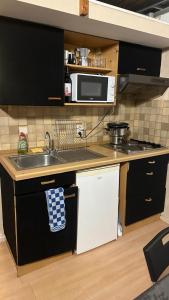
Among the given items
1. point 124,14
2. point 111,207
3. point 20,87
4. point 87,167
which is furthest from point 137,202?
point 124,14

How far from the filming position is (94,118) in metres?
2.52

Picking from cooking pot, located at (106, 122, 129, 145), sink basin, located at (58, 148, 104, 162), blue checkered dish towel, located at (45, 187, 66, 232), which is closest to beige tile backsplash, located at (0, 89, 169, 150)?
cooking pot, located at (106, 122, 129, 145)

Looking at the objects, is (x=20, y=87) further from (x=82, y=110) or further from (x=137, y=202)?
(x=137, y=202)

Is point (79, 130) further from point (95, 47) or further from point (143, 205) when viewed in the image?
point (143, 205)

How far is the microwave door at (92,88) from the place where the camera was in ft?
6.47

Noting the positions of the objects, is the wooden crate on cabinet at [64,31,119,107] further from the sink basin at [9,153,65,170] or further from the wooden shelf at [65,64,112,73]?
the sink basin at [9,153,65,170]

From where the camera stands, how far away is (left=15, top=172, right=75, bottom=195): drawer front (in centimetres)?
153

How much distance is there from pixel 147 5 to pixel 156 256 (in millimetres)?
2436

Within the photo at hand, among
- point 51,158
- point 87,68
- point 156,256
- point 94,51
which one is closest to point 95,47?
point 94,51

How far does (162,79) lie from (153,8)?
79 centimetres

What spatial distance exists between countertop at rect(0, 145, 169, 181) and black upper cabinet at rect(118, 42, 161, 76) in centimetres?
81

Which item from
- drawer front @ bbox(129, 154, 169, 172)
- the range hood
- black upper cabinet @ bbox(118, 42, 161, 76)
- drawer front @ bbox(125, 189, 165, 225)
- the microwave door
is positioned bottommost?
drawer front @ bbox(125, 189, 165, 225)

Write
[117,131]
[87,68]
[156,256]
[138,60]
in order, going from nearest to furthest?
[156,256]
[87,68]
[138,60]
[117,131]

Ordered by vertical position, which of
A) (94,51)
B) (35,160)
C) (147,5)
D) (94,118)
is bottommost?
(35,160)
